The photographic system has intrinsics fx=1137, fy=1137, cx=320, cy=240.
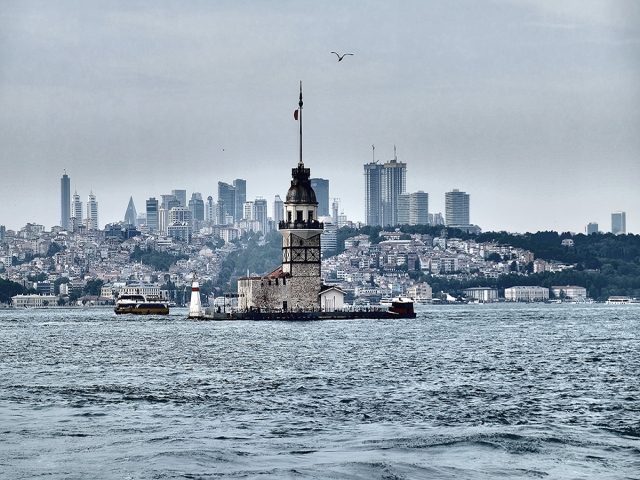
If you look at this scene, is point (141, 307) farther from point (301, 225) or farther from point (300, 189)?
point (301, 225)

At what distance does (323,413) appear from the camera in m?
27.3

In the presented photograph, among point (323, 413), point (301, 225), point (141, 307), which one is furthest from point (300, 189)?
point (323, 413)

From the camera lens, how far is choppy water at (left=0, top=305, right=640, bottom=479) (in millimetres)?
20906

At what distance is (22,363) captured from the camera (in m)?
44.1

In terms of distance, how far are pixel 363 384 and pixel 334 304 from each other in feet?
175

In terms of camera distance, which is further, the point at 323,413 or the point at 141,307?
the point at 141,307

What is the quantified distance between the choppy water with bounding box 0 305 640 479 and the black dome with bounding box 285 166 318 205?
3793cm

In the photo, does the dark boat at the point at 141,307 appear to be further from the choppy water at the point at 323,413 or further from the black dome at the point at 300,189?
the choppy water at the point at 323,413

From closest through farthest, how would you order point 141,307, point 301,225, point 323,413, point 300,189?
point 323,413 < point 301,225 < point 300,189 < point 141,307

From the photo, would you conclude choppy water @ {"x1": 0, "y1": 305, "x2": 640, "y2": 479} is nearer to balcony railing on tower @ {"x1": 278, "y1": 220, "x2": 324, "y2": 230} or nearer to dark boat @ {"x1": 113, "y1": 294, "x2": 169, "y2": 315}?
balcony railing on tower @ {"x1": 278, "y1": 220, "x2": 324, "y2": 230}

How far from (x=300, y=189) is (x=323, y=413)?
60.8m

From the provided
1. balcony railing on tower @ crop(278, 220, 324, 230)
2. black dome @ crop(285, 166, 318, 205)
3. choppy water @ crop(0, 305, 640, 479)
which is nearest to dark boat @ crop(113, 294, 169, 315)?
black dome @ crop(285, 166, 318, 205)

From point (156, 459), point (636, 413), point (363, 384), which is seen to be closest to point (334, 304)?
point (363, 384)

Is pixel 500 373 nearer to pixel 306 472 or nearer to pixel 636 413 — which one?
pixel 636 413
